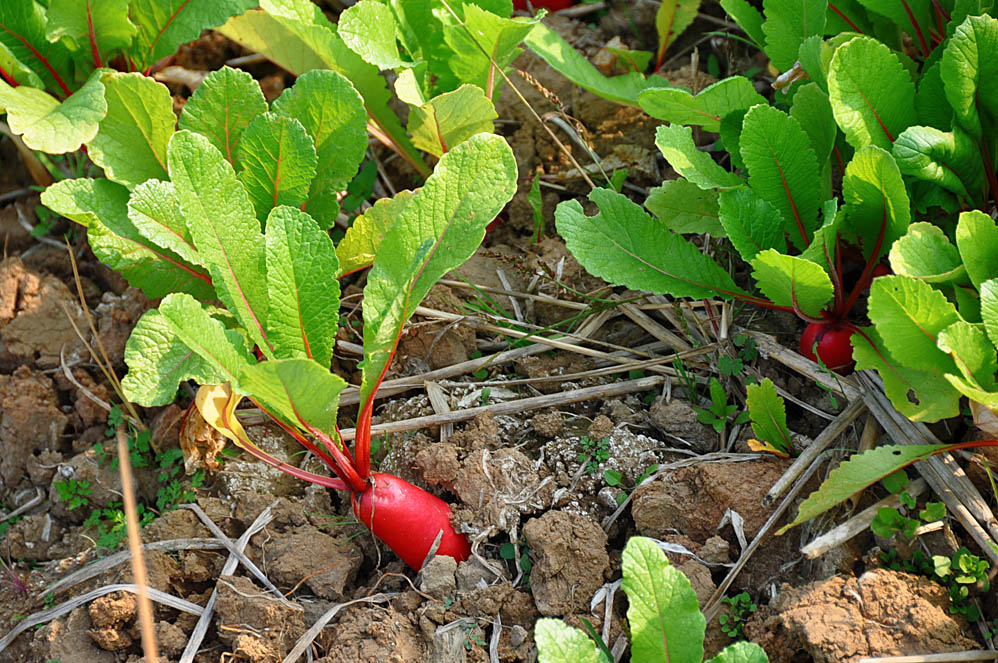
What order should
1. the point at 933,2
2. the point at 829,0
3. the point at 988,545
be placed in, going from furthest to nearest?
1. the point at 829,0
2. the point at 933,2
3. the point at 988,545

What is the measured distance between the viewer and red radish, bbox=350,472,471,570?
61.0 inches

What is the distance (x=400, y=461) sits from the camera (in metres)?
1.72

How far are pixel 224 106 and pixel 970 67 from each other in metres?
1.42

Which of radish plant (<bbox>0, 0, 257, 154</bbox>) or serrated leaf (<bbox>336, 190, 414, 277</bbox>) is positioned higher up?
radish plant (<bbox>0, 0, 257, 154</bbox>)

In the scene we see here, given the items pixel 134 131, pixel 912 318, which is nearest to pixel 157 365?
pixel 134 131

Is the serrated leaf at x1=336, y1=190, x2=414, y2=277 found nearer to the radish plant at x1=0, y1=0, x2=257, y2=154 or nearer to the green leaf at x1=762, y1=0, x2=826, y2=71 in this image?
the radish plant at x1=0, y1=0, x2=257, y2=154

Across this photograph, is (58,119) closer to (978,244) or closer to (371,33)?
(371,33)

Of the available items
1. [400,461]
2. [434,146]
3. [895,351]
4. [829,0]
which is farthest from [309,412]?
[829,0]

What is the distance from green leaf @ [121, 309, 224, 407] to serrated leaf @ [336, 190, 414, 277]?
370mm

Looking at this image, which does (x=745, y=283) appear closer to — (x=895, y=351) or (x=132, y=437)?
(x=895, y=351)

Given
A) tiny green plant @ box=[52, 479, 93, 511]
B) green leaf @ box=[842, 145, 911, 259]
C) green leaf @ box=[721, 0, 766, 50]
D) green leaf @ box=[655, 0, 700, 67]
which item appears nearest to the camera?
green leaf @ box=[842, 145, 911, 259]

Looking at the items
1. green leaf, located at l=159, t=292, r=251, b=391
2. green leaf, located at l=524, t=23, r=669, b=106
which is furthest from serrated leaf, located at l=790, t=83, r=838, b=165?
green leaf, located at l=159, t=292, r=251, b=391

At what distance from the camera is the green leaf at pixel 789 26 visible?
5.90 feet

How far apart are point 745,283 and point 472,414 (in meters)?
0.67
